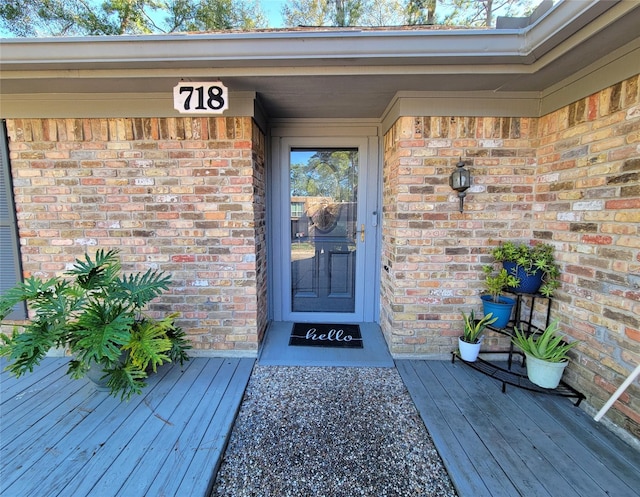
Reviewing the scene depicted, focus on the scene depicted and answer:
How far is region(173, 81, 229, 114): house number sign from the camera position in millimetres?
2016

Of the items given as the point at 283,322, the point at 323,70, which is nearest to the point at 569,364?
the point at 283,322

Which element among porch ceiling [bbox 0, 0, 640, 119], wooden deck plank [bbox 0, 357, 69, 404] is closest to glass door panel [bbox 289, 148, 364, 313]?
porch ceiling [bbox 0, 0, 640, 119]

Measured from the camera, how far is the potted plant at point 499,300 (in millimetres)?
2211

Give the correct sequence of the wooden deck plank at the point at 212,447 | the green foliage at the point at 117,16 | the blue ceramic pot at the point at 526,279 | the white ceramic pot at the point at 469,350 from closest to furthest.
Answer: the wooden deck plank at the point at 212,447, the blue ceramic pot at the point at 526,279, the white ceramic pot at the point at 469,350, the green foliage at the point at 117,16

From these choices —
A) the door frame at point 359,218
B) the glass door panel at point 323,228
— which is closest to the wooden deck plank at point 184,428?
the door frame at point 359,218

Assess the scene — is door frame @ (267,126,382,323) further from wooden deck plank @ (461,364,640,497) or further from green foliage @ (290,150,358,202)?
wooden deck plank @ (461,364,640,497)

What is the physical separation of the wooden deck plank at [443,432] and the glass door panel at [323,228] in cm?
107

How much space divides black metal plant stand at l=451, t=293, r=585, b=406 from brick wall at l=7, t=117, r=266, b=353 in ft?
6.04

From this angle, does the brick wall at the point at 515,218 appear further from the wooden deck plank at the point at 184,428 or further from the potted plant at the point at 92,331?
the potted plant at the point at 92,331

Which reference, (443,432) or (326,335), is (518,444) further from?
(326,335)

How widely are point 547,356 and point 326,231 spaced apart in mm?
2052

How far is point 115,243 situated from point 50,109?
111cm

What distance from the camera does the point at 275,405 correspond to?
6.44 ft

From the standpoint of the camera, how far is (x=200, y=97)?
2.03 meters
